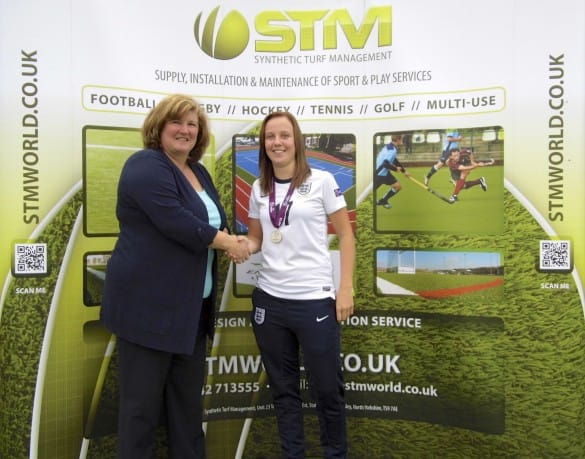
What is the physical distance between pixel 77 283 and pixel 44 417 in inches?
22.9

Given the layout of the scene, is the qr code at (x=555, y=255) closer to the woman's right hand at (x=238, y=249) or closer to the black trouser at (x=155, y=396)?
the woman's right hand at (x=238, y=249)

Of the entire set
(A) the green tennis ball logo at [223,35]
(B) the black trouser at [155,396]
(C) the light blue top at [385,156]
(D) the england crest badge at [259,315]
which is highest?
(A) the green tennis ball logo at [223,35]

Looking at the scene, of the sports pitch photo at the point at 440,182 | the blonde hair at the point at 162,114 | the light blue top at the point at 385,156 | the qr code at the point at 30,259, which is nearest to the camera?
the blonde hair at the point at 162,114

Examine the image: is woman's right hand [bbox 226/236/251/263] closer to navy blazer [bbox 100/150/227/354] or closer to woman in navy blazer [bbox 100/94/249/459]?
woman in navy blazer [bbox 100/94/249/459]

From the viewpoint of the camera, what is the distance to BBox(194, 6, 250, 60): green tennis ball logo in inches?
91.8

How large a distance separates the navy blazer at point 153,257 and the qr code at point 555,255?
1.42m

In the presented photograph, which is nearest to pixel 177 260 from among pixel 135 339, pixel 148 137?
pixel 135 339

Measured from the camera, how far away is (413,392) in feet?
7.77

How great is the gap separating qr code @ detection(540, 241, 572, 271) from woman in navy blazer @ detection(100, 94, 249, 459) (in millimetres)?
1294

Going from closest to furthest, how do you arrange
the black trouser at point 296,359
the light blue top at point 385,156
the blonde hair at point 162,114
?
the blonde hair at point 162,114 < the black trouser at point 296,359 < the light blue top at point 385,156

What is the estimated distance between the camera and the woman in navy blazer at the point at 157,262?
5.66ft

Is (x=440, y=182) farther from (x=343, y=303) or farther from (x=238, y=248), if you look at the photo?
(x=238, y=248)

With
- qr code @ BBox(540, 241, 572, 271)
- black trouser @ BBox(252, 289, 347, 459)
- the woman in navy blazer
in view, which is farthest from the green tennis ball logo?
qr code @ BBox(540, 241, 572, 271)

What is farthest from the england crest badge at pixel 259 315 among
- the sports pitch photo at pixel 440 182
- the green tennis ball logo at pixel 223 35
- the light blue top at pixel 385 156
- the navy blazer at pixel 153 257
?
the green tennis ball logo at pixel 223 35
